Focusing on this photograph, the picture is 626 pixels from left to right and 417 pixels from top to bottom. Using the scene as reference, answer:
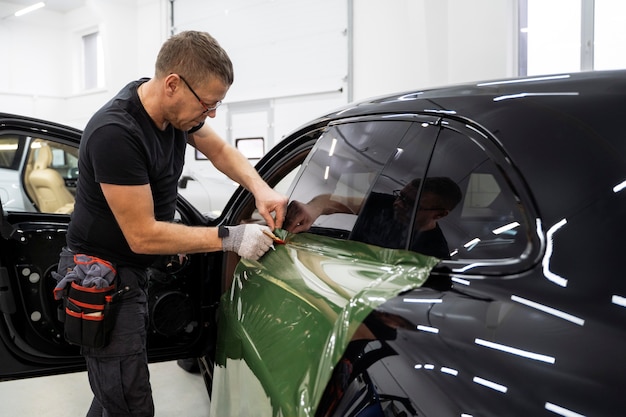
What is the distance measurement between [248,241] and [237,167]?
18.9 inches

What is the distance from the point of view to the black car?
2.49 feet

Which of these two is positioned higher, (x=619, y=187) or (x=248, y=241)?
(x=619, y=187)

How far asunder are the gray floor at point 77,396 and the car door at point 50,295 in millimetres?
797

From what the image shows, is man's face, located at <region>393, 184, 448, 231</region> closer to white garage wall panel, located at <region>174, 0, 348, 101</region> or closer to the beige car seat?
the beige car seat

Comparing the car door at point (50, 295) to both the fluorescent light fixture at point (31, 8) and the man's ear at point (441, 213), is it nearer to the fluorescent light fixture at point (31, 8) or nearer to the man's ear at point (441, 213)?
the man's ear at point (441, 213)

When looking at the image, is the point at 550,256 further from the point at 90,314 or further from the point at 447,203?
the point at 90,314

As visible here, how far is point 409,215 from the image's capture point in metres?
1.16

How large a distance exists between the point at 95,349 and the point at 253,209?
0.84m

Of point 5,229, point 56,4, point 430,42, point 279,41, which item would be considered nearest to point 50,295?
point 5,229

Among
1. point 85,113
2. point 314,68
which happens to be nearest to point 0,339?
point 314,68

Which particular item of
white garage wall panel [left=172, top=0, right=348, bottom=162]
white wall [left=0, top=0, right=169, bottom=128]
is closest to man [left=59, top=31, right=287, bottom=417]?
white garage wall panel [left=172, top=0, right=348, bottom=162]

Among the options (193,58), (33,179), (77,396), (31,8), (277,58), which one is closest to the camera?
(193,58)

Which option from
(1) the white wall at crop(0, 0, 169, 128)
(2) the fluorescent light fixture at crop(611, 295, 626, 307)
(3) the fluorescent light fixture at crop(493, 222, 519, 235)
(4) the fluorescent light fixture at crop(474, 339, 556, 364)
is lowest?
(4) the fluorescent light fixture at crop(474, 339, 556, 364)

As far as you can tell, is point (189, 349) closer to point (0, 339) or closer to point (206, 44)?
point (0, 339)
